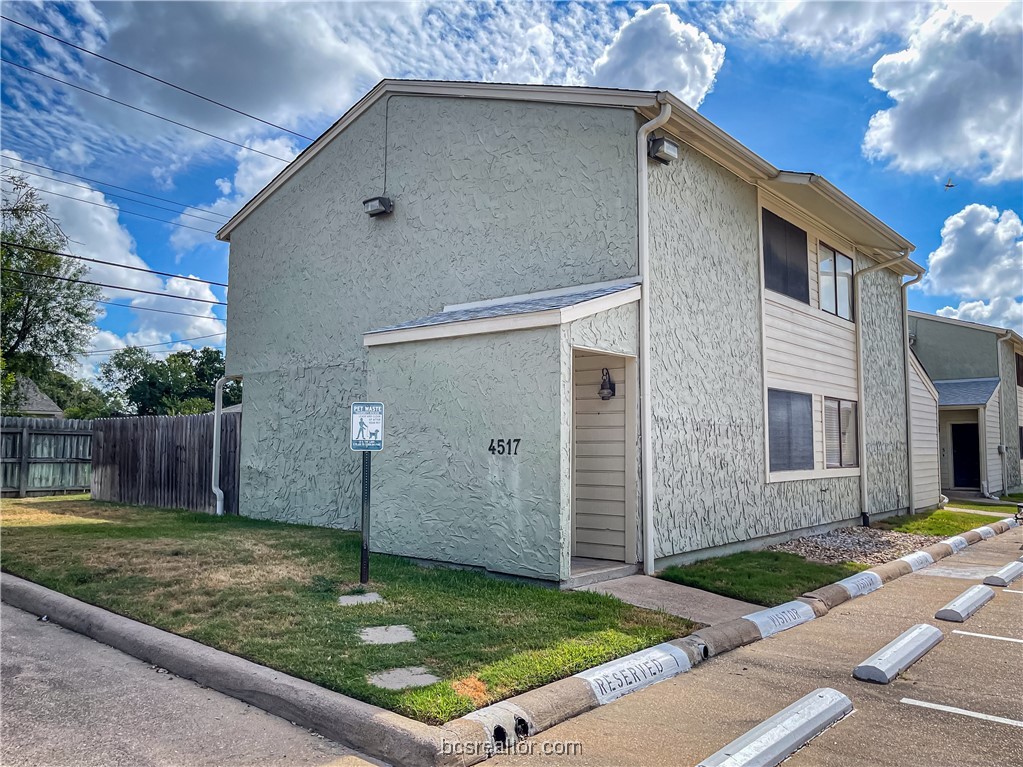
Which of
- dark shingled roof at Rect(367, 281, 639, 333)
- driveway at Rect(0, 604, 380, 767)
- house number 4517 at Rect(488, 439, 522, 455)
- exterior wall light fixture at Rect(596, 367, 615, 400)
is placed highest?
dark shingled roof at Rect(367, 281, 639, 333)

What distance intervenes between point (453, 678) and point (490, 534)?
9.87ft

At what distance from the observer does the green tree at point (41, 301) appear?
2427 centimetres

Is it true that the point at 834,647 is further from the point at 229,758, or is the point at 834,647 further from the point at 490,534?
the point at 229,758

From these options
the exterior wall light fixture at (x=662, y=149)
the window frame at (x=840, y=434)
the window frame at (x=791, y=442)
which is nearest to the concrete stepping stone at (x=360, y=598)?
the exterior wall light fixture at (x=662, y=149)

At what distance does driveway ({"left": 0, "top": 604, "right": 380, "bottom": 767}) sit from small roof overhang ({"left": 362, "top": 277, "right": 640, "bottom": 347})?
4171 mm

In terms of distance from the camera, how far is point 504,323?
729cm

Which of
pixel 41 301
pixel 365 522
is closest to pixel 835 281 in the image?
pixel 365 522

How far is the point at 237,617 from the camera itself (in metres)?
5.63

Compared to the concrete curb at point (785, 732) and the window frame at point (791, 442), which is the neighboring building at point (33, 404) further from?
the concrete curb at point (785, 732)

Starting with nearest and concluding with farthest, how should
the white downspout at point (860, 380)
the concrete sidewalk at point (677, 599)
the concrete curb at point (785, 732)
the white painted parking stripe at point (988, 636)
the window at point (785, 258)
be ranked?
the concrete curb at point (785, 732) → the white painted parking stripe at point (988, 636) → the concrete sidewalk at point (677, 599) → the window at point (785, 258) → the white downspout at point (860, 380)

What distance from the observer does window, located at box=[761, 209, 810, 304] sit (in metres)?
11.1

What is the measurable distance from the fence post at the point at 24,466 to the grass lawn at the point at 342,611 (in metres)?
8.98

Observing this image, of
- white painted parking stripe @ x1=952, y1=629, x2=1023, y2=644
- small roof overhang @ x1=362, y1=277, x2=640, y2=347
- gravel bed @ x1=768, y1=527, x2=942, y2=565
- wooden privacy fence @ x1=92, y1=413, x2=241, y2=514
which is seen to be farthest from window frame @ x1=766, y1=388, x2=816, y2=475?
wooden privacy fence @ x1=92, y1=413, x2=241, y2=514

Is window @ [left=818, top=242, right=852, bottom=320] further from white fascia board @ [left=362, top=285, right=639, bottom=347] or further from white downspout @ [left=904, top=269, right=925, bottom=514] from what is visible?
white fascia board @ [left=362, top=285, right=639, bottom=347]
